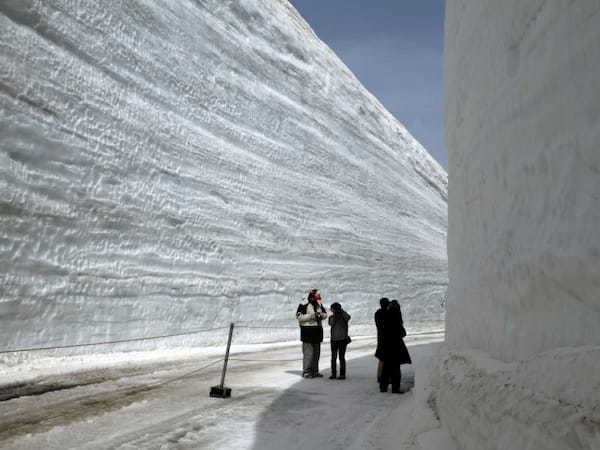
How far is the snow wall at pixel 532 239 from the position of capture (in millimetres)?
2125

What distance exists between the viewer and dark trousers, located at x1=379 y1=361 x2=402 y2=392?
6.87m

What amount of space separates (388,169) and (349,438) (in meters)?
21.5

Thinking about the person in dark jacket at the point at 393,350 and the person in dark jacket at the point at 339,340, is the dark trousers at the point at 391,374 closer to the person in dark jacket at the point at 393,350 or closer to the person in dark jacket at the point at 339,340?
the person in dark jacket at the point at 393,350

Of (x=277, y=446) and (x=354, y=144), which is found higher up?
(x=354, y=144)

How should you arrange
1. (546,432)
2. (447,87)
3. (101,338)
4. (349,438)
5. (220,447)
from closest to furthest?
(546,432), (220,447), (349,438), (447,87), (101,338)

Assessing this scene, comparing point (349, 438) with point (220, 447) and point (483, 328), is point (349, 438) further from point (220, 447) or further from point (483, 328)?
point (483, 328)

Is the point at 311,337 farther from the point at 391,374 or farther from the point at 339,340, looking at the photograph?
the point at 391,374

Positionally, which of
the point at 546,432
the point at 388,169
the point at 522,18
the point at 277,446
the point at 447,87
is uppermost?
the point at 388,169

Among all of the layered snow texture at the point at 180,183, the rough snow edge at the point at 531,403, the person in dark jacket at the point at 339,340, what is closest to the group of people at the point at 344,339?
the person in dark jacket at the point at 339,340

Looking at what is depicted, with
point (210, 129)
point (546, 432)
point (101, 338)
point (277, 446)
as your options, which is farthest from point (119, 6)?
point (546, 432)

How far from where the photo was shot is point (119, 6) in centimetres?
1439

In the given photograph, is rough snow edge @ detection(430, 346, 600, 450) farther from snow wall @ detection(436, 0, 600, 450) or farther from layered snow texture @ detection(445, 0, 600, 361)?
layered snow texture @ detection(445, 0, 600, 361)

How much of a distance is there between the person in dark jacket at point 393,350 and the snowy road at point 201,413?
0.23 m

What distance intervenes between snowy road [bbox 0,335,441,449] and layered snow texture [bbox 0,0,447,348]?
3.36 m
